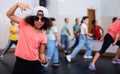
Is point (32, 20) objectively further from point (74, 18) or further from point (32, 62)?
point (74, 18)

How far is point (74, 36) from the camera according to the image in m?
10.1

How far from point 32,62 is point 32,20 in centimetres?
41

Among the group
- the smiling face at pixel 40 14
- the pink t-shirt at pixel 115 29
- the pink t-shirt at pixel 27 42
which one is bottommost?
the pink t-shirt at pixel 115 29

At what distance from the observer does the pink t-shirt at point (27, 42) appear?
237cm

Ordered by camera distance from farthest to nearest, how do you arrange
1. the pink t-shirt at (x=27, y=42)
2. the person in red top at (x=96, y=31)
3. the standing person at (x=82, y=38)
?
the person in red top at (x=96, y=31)
the standing person at (x=82, y=38)
the pink t-shirt at (x=27, y=42)

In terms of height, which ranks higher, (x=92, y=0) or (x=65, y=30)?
(x=92, y=0)

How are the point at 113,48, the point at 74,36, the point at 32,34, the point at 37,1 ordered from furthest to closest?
the point at 37,1 → the point at 74,36 → the point at 113,48 → the point at 32,34

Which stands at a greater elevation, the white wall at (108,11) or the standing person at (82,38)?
the white wall at (108,11)

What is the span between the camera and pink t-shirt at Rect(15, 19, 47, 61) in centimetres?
237

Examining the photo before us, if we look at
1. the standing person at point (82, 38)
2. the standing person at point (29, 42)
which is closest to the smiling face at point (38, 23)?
the standing person at point (29, 42)

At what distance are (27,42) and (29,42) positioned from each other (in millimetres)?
19

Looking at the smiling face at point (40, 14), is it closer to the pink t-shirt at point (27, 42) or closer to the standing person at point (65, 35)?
the pink t-shirt at point (27, 42)

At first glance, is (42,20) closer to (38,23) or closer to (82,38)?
(38,23)

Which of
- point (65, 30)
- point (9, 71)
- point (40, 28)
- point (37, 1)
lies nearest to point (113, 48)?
point (65, 30)
